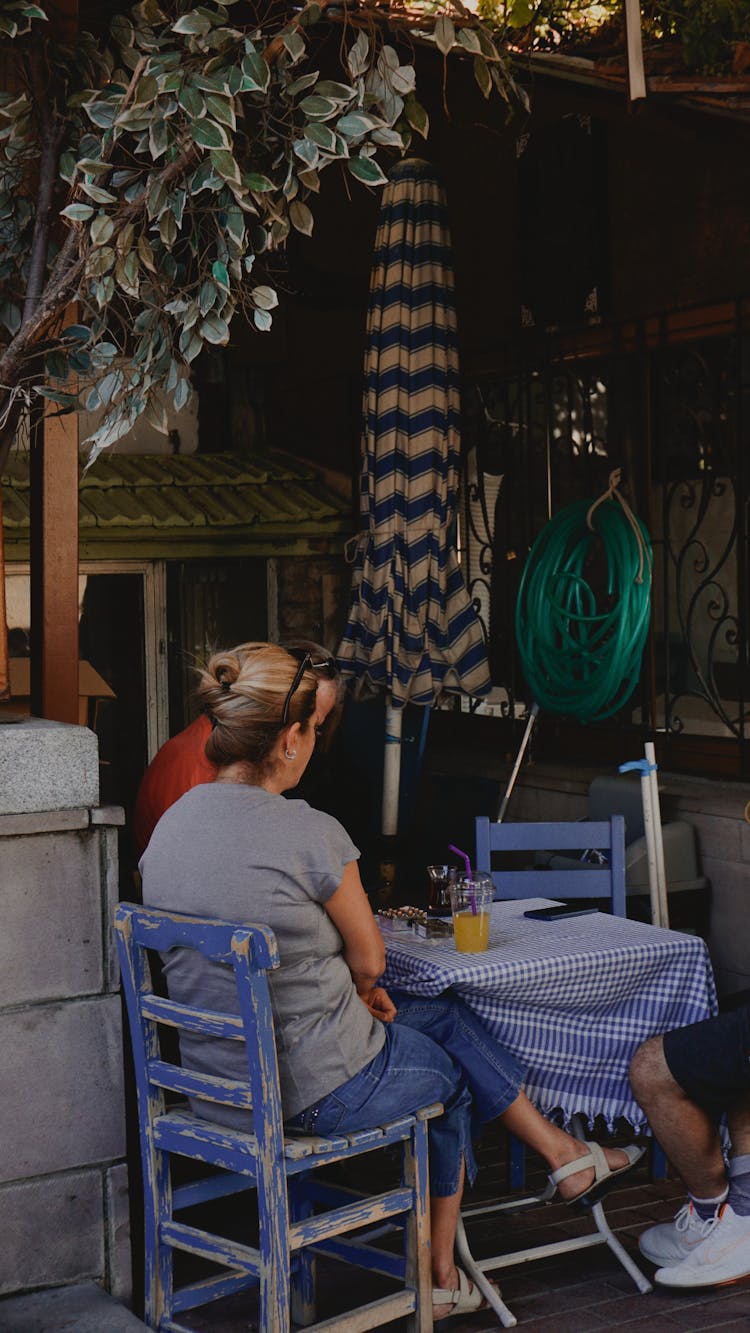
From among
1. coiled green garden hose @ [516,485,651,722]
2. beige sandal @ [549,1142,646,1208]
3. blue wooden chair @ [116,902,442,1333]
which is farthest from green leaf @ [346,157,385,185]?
coiled green garden hose @ [516,485,651,722]

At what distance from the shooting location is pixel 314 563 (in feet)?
25.3

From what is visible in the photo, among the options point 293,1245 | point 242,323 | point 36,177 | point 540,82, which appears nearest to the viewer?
point 293,1245

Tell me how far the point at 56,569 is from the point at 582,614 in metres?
2.96

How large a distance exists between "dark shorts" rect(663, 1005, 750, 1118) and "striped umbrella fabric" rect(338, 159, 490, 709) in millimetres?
2862

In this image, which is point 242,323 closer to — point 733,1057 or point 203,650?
point 203,650

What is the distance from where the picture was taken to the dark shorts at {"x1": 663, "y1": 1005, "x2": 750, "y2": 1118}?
3475 mm

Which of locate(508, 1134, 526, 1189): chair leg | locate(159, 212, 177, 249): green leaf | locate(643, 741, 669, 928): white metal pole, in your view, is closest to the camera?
locate(159, 212, 177, 249): green leaf

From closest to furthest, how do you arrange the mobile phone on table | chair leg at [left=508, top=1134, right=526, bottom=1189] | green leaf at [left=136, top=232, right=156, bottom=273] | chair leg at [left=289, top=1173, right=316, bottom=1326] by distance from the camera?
1. green leaf at [left=136, top=232, right=156, bottom=273]
2. chair leg at [left=289, top=1173, right=316, bottom=1326]
3. the mobile phone on table
4. chair leg at [left=508, top=1134, right=526, bottom=1189]

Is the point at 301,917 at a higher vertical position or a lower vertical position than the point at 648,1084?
higher

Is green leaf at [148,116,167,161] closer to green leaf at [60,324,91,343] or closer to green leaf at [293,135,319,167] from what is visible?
green leaf at [293,135,319,167]

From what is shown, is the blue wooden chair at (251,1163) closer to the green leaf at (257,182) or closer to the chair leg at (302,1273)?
the chair leg at (302,1273)

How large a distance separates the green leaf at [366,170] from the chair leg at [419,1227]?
6.54 feet

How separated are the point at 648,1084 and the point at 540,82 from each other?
3.73 m

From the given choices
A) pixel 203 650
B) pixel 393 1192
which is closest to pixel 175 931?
pixel 393 1192
